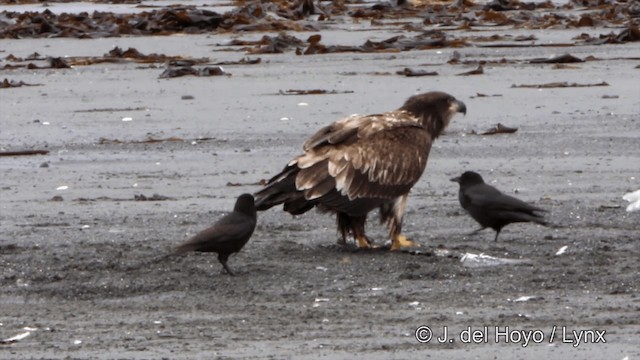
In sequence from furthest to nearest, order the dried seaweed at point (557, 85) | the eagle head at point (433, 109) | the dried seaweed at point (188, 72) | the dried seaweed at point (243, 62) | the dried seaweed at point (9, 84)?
1. the dried seaweed at point (243, 62)
2. the dried seaweed at point (188, 72)
3. the dried seaweed at point (9, 84)
4. the dried seaweed at point (557, 85)
5. the eagle head at point (433, 109)

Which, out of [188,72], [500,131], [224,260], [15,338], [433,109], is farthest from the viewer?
[188,72]

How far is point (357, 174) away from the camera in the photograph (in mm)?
7953

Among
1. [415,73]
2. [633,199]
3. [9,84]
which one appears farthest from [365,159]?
[9,84]

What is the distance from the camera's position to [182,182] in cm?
978

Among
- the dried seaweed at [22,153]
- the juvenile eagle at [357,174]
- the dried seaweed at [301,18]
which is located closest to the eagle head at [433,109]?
the juvenile eagle at [357,174]

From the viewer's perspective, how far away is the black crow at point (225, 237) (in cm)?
715

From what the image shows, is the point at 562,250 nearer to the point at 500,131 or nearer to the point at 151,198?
the point at 151,198

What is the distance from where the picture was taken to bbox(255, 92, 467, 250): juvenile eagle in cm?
785

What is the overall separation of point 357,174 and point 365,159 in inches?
3.7

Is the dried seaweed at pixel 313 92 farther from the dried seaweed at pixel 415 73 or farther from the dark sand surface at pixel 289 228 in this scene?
the dried seaweed at pixel 415 73

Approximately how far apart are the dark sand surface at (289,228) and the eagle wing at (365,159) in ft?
1.07

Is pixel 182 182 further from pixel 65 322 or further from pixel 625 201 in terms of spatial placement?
pixel 65 322

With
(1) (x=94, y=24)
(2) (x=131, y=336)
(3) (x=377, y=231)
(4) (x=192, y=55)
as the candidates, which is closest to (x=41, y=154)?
(3) (x=377, y=231)

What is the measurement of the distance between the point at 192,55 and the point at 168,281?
9973 millimetres
